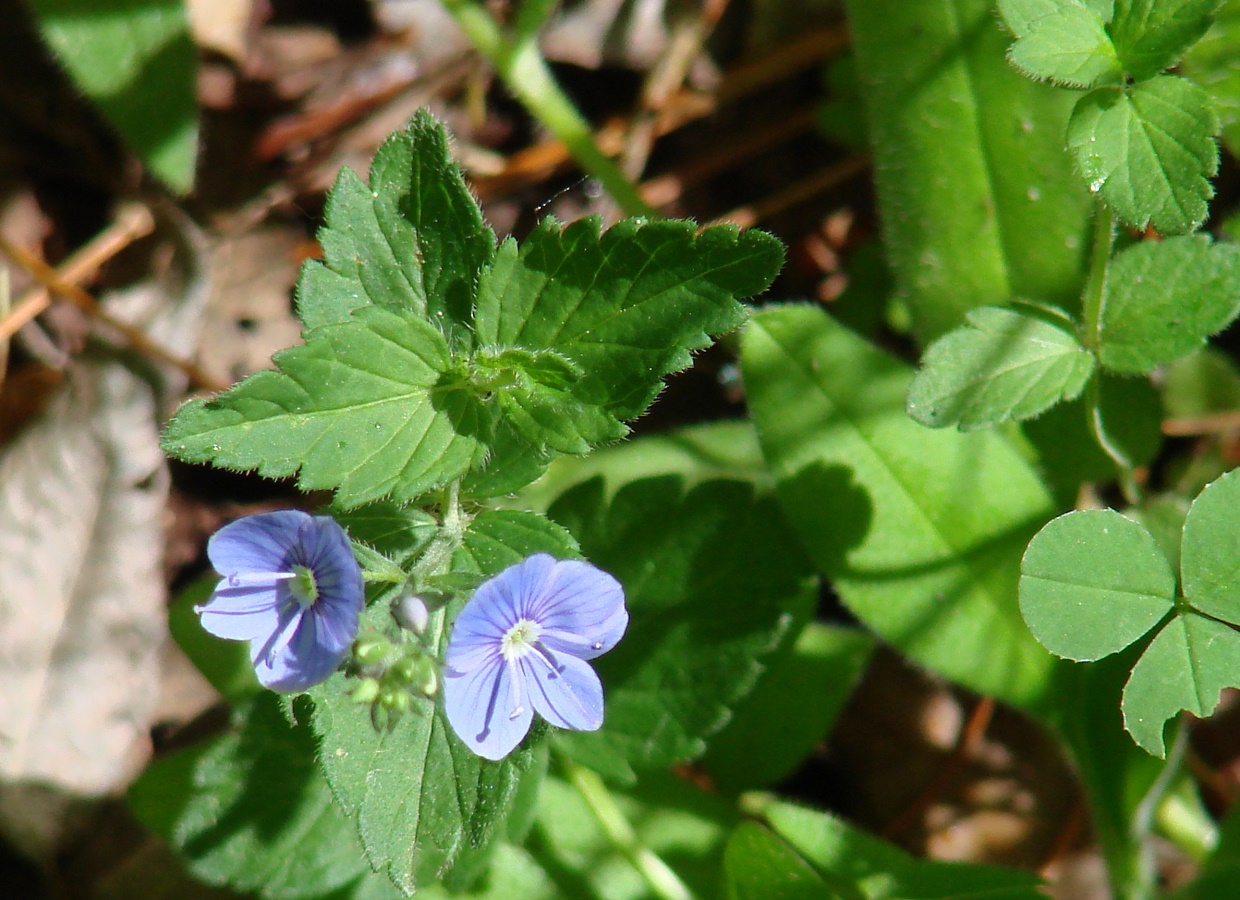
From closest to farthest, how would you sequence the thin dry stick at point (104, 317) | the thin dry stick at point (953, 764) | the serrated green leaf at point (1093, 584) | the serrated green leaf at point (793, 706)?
the serrated green leaf at point (1093, 584), the serrated green leaf at point (793, 706), the thin dry stick at point (953, 764), the thin dry stick at point (104, 317)

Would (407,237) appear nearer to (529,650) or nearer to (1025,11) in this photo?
(529,650)

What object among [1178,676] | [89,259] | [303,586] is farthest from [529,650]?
[89,259]

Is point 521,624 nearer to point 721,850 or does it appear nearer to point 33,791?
point 721,850

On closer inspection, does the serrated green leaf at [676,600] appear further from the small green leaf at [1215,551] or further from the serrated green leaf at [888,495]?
the small green leaf at [1215,551]

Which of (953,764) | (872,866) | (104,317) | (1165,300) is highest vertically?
(104,317)

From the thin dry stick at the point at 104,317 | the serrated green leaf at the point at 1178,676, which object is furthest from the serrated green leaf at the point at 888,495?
the thin dry stick at the point at 104,317

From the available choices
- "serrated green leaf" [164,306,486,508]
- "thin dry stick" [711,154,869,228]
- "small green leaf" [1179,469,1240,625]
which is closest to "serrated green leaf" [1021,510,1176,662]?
"small green leaf" [1179,469,1240,625]
